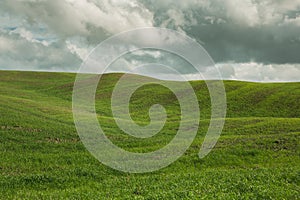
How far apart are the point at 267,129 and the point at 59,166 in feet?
102

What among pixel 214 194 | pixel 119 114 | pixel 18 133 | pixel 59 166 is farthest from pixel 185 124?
pixel 214 194

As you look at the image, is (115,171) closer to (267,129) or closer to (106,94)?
(267,129)

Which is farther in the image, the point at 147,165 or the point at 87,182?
the point at 147,165

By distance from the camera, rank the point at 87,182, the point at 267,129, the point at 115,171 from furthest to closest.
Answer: the point at 267,129 < the point at 115,171 < the point at 87,182

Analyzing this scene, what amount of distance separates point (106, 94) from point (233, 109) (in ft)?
135

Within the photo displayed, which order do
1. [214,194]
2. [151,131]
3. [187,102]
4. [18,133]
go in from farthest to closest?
[187,102], [151,131], [18,133], [214,194]

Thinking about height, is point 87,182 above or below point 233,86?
below

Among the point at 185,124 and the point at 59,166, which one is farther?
the point at 185,124

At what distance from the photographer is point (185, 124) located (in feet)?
179

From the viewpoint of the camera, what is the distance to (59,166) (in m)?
26.6

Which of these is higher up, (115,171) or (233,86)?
(233,86)

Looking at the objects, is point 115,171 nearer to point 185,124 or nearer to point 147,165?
point 147,165

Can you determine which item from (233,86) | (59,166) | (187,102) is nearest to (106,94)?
(187,102)

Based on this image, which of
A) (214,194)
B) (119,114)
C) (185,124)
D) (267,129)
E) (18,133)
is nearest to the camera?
(214,194)
